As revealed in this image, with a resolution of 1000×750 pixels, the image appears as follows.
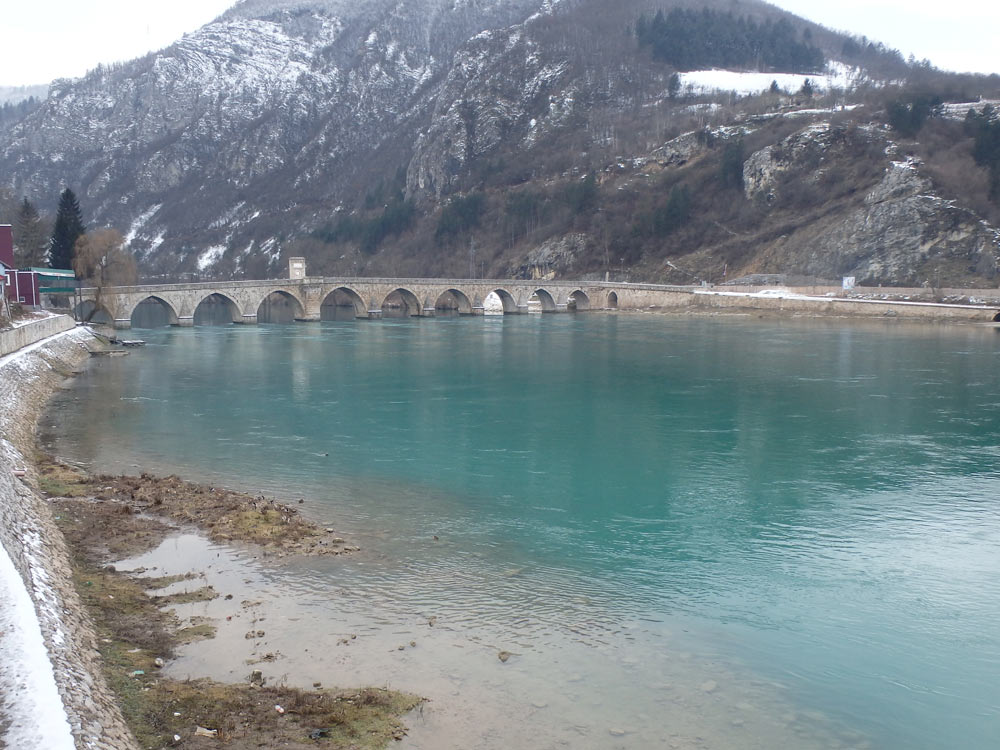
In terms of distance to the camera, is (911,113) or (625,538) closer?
(625,538)

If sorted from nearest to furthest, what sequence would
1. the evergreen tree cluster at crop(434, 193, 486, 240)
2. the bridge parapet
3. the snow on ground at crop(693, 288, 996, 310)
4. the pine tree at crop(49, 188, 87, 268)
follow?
the pine tree at crop(49, 188, 87, 268)
the bridge parapet
the snow on ground at crop(693, 288, 996, 310)
the evergreen tree cluster at crop(434, 193, 486, 240)

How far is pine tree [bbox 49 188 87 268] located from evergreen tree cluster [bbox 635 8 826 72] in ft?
397

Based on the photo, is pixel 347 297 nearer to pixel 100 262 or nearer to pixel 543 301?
pixel 543 301

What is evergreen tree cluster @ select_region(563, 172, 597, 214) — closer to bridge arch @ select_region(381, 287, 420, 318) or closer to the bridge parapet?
the bridge parapet

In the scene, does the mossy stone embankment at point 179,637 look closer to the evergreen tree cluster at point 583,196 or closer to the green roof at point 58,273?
the green roof at point 58,273

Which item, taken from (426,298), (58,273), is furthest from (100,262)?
(426,298)

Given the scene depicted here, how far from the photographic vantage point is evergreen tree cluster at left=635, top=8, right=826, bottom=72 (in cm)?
16038

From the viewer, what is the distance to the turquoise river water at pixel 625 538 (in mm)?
11039

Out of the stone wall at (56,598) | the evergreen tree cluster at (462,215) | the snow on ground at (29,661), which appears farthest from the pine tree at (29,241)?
the evergreen tree cluster at (462,215)

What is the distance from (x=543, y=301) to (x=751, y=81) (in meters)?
78.5

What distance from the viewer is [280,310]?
97.1 metres

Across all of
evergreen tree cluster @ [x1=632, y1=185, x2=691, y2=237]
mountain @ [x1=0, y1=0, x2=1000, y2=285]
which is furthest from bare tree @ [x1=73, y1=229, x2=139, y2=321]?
evergreen tree cluster @ [x1=632, y1=185, x2=691, y2=237]

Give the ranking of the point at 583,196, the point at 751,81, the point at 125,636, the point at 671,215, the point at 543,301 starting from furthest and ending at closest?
1. the point at 751,81
2. the point at 583,196
3. the point at 671,215
4. the point at 543,301
5. the point at 125,636

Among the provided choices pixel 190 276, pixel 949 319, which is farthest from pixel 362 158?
pixel 949 319
